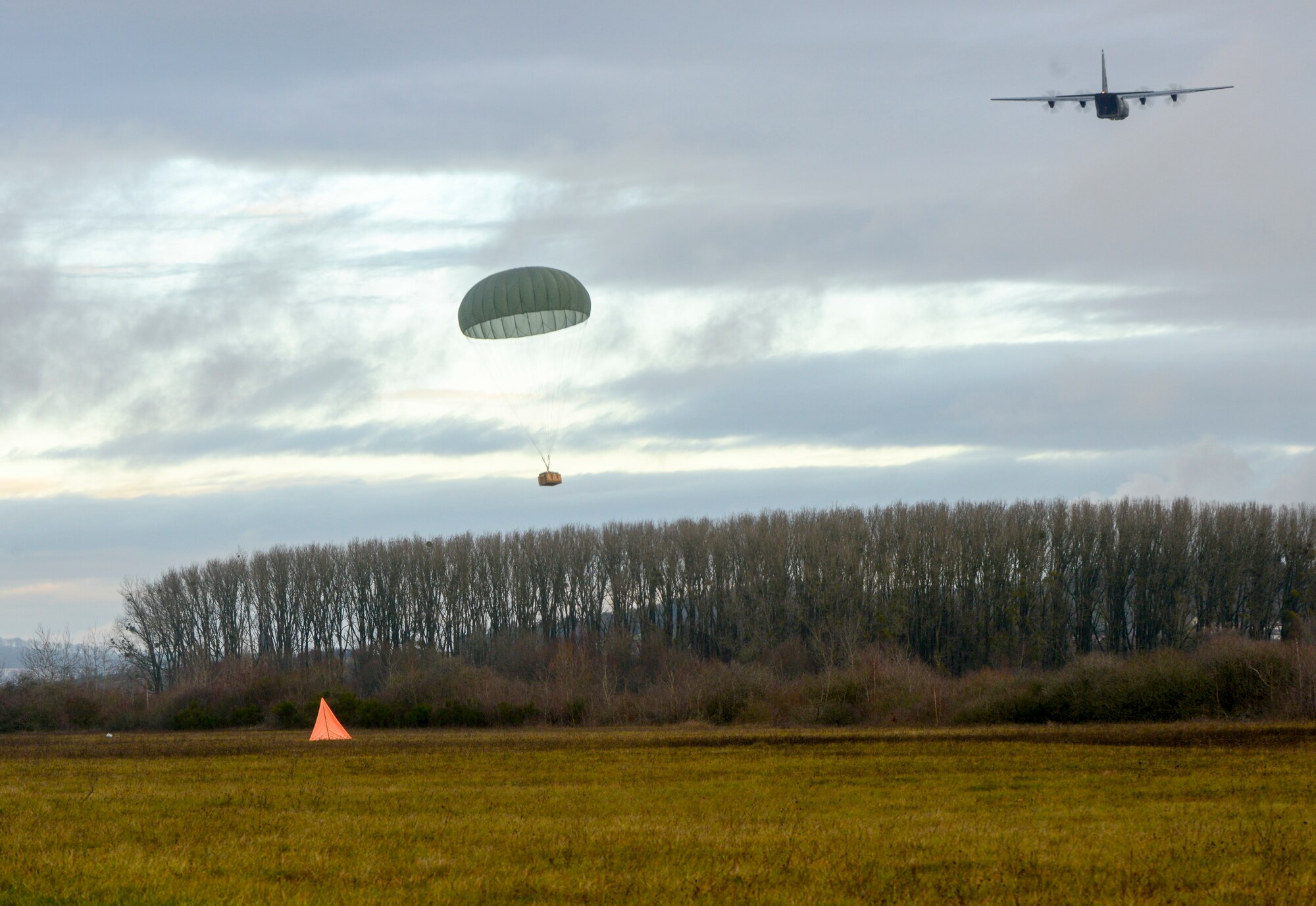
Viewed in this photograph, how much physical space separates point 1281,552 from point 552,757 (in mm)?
57492

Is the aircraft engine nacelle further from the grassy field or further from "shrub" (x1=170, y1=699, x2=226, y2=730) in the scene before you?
"shrub" (x1=170, y1=699, x2=226, y2=730)

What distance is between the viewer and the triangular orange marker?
136ft

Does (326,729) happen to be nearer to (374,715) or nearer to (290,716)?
(374,715)

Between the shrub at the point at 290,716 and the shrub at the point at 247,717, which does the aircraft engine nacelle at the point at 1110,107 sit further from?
the shrub at the point at 247,717

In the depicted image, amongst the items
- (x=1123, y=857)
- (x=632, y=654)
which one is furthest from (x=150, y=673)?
(x=1123, y=857)

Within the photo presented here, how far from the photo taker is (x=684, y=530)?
261 ft

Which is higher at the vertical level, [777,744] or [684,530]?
[684,530]

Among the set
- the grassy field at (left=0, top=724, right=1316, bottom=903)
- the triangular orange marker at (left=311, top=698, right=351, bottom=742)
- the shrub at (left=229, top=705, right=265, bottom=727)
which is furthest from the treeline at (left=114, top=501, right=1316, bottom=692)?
Result: the grassy field at (left=0, top=724, right=1316, bottom=903)

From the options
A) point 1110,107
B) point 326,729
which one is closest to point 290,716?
point 326,729

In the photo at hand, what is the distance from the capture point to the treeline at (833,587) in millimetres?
69250

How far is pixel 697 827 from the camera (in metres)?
14.3

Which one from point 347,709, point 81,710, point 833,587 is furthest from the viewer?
point 833,587

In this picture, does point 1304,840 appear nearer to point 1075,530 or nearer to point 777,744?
point 777,744

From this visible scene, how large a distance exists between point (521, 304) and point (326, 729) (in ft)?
60.0
